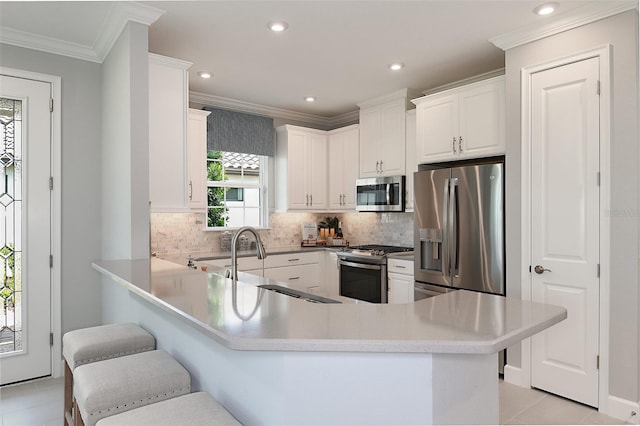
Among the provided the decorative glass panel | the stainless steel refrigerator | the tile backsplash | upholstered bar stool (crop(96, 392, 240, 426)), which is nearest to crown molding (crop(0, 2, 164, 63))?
the decorative glass panel

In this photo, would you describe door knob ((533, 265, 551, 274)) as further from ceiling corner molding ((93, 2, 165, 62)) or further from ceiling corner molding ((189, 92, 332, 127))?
ceiling corner molding ((189, 92, 332, 127))

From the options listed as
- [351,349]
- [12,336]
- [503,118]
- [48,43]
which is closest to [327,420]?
[351,349]

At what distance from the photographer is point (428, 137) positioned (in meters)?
3.79

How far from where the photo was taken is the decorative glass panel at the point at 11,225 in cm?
302

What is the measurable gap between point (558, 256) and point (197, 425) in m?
2.55

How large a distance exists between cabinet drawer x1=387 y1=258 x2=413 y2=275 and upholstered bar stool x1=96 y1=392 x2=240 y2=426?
2.80 metres

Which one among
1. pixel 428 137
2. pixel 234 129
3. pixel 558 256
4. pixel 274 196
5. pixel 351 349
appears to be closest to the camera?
pixel 351 349

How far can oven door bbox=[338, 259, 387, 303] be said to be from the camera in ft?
13.6

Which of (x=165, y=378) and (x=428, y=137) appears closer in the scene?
(x=165, y=378)

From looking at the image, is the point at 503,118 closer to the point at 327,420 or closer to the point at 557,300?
the point at 557,300

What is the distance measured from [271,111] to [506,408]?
4023 millimetres

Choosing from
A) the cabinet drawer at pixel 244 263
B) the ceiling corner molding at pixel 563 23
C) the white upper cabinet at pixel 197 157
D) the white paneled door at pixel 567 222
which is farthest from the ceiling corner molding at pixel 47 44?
the white paneled door at pixel 567 222

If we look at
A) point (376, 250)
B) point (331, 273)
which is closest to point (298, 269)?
point (331, 273)

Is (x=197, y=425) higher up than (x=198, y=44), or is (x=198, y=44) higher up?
(x=198, y=44)
